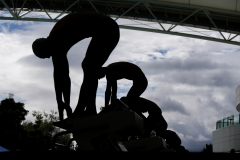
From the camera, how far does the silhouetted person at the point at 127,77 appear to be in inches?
257

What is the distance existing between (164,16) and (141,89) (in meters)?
13.6

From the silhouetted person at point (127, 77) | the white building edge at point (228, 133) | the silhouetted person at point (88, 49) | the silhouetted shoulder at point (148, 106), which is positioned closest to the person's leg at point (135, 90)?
the silhouetted person at point (127, 77)

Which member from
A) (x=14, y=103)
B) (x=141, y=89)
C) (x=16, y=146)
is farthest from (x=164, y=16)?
→ (x=14, y=103)

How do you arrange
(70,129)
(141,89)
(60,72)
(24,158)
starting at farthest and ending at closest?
1. (141,89)
2. (60,72)
3. (70,129)
4. (24,158)

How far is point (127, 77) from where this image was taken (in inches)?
275

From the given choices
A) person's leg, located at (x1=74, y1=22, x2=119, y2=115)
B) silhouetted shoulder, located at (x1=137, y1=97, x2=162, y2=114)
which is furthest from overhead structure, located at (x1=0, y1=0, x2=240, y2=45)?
person's leg, located at (x1=74, y1=22, x2=119, y2=115)

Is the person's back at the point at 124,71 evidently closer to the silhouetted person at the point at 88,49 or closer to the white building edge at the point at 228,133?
the silhouetted person at the point at 88,49

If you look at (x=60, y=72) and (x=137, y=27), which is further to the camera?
(x=137, y=27)

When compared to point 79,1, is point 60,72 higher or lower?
lower

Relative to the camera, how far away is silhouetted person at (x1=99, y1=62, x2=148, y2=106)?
21.4 feet

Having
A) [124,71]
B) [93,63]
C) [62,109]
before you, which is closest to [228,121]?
[124,71]

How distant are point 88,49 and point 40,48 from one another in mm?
712

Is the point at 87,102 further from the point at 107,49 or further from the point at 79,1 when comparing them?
the point at 79,1

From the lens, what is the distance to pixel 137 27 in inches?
784
